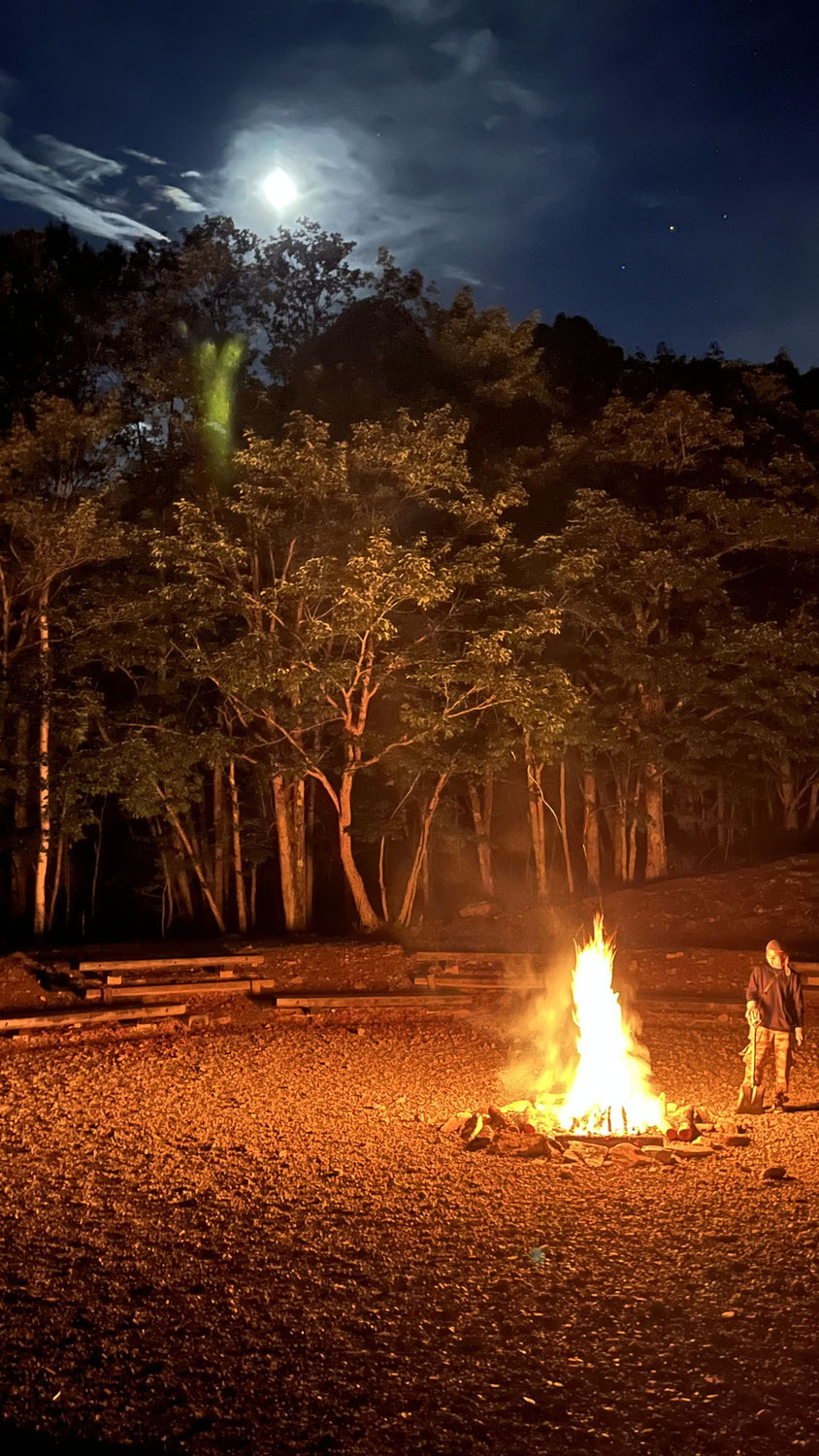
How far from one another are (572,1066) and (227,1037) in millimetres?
4446

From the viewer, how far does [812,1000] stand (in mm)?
14031

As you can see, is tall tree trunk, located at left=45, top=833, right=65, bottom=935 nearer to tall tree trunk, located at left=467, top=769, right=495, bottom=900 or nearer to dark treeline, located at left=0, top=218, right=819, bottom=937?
dark treeline, located at left=0, top=218, right=819, bottom=937

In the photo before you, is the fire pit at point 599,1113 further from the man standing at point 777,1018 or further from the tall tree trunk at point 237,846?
the tall tree trunk at point 237,846

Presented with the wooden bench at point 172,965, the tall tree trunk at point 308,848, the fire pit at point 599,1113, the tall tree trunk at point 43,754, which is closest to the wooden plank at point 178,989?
the wooden bench at point 172,965

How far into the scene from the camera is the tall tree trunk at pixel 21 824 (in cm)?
1952

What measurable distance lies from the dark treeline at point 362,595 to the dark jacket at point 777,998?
865cm

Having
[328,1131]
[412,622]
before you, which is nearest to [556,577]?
[412,622]

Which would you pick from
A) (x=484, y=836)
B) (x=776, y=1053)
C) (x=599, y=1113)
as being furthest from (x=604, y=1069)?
(x=484, y=836)

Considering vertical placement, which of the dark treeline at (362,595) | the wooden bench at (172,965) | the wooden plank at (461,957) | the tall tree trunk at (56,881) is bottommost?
the wooden plank at (461,957)

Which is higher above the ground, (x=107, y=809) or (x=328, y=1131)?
(x=107, y=809)

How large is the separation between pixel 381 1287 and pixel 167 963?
33.7ft

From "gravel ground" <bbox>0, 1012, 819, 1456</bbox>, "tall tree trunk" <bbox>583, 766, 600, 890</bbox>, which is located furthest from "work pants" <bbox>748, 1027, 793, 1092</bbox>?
"tall tree trunk" <bbox>583, 766, 600, 890</bbox>

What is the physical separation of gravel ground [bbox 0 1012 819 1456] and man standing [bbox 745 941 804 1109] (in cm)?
46

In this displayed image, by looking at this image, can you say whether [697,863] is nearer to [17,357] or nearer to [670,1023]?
[670,1023]
